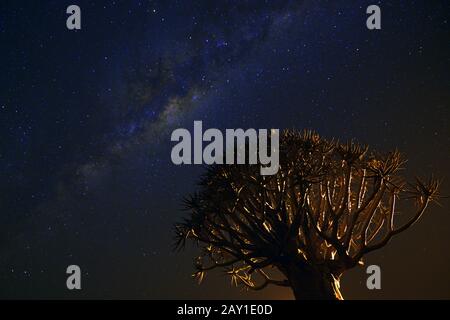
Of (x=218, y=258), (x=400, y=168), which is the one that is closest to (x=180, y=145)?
(x=218, y=258)

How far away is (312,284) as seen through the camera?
1045 centimetres

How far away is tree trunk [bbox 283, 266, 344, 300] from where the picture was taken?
10.4 m

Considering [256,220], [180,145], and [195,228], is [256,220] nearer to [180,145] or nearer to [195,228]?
[195,228]

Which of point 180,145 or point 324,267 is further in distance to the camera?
point 180,145

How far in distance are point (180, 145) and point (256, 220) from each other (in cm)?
310

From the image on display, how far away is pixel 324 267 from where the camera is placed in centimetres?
1058

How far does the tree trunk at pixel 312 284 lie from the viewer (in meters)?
10.4
